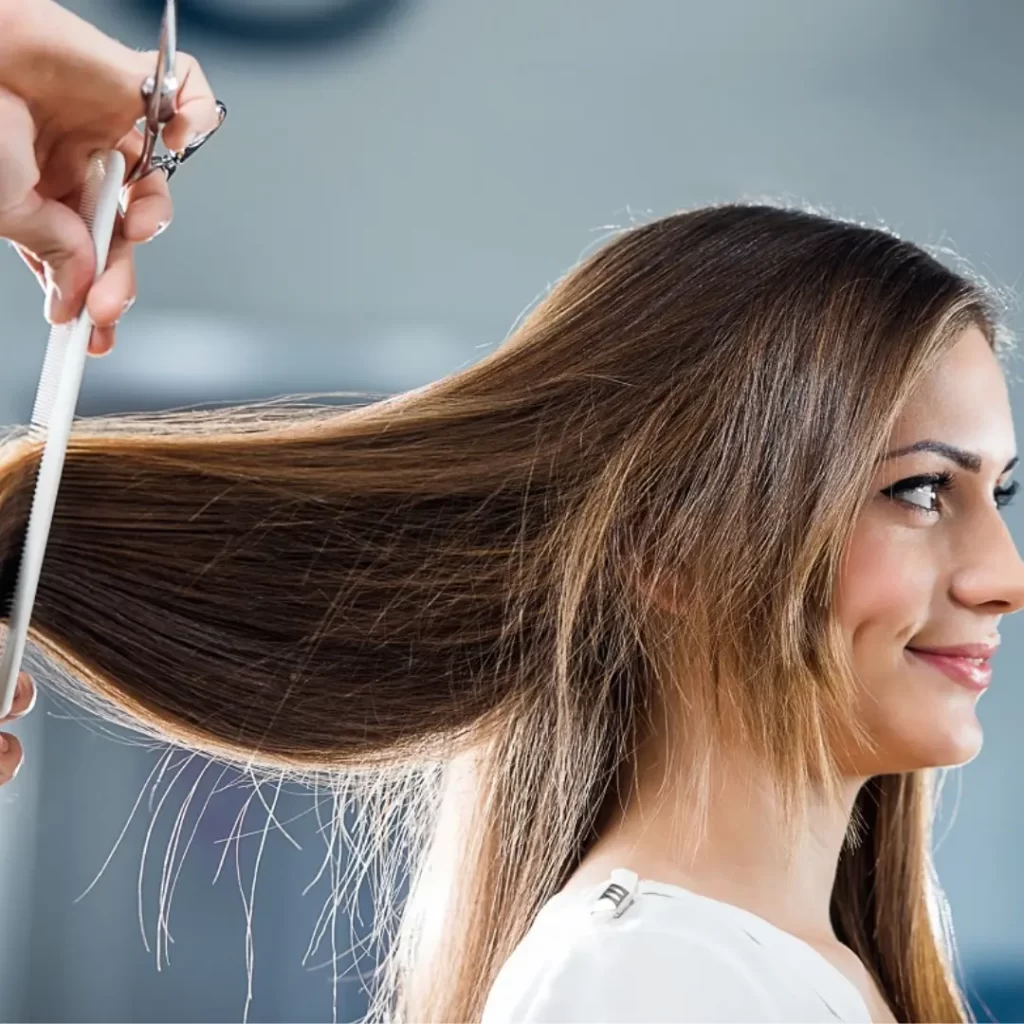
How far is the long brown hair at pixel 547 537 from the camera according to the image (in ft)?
2.68

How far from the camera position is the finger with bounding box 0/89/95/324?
59cm

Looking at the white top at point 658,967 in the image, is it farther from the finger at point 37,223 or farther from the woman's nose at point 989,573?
the finger at point 37,223

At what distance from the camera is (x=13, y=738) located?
65 centimetres

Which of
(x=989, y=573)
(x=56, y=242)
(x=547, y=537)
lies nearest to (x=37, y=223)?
(x=56, y=242)

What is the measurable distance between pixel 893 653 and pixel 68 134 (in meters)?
0.55

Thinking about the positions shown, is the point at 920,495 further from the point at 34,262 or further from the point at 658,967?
the point at 34,262

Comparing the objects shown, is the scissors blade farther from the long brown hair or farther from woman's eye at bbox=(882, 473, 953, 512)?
woman's eye at bbox=(882, 473, 953, 512)

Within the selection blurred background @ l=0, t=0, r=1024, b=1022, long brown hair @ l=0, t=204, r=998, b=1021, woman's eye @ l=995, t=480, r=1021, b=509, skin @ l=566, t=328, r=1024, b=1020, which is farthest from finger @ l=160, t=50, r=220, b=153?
blurred background @ l=0, t=0, r=1024, b=1022

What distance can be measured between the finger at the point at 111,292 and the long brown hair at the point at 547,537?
200 millimetres

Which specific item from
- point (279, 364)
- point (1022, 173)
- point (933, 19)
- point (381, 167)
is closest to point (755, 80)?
point (933, 19)

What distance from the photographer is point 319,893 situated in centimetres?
193

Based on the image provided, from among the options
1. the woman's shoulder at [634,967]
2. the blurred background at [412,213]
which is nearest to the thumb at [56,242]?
the woman's shoulder at [634,967]

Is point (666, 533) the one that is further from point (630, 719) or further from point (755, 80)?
point (755, 80)

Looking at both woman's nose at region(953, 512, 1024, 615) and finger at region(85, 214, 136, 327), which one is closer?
finger at region(85, 214, 136, 327)
